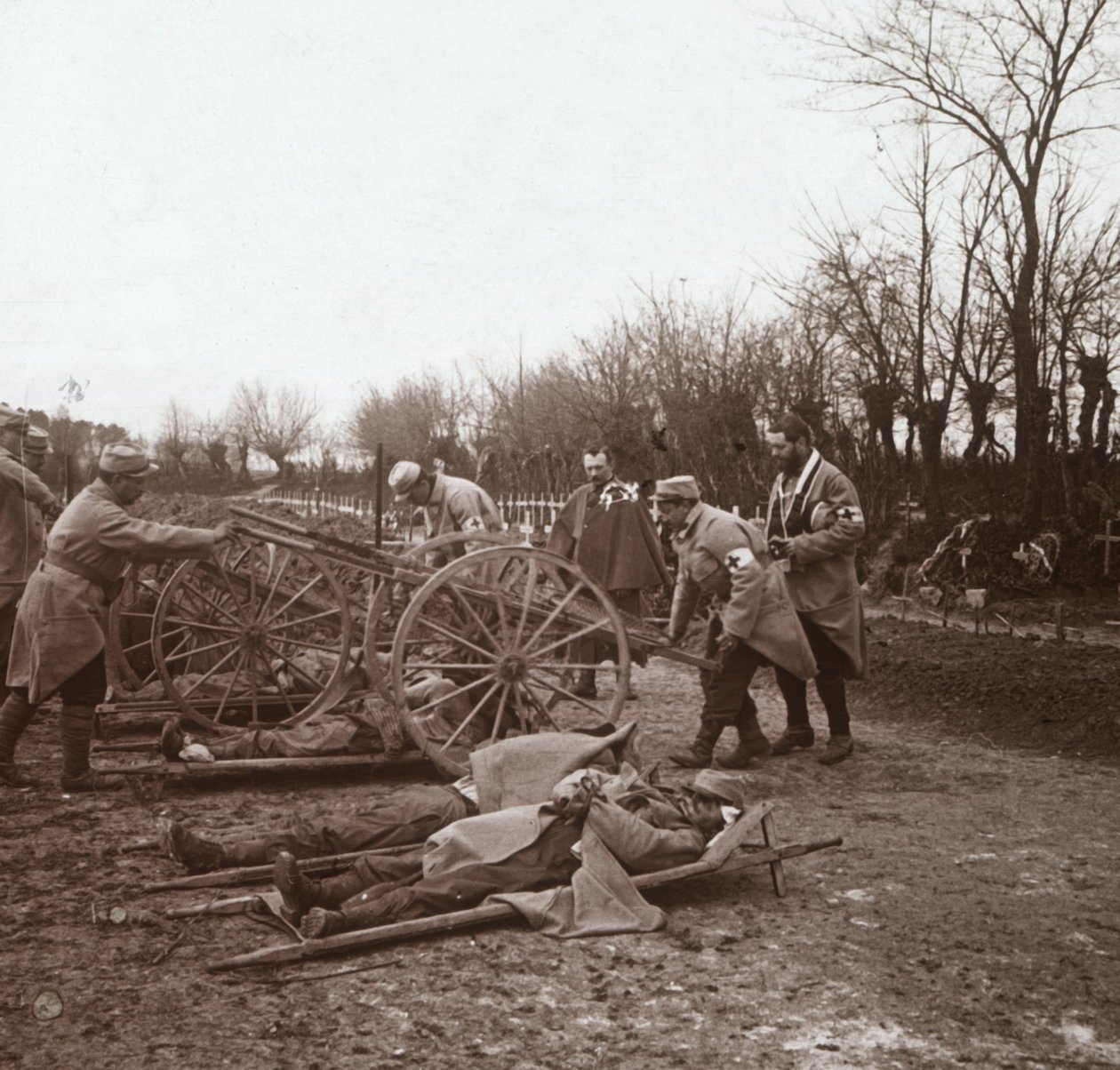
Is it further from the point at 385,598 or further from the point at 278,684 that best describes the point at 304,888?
the point at 278,684

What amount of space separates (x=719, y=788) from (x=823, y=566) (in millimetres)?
2141

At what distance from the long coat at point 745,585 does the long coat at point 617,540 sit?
85.2 inches

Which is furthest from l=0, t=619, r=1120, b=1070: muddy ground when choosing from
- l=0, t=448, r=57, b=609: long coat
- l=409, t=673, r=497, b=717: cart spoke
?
l=0, t=448, r=57, b=609: long coat

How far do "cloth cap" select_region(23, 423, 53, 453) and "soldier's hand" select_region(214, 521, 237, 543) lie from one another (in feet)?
6.46

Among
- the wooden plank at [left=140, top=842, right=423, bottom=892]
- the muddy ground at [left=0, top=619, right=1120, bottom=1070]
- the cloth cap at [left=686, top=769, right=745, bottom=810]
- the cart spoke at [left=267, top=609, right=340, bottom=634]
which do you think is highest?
the cart spoke at [left=267, top=609, right=340, bottom=634]

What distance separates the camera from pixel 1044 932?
12.1ft

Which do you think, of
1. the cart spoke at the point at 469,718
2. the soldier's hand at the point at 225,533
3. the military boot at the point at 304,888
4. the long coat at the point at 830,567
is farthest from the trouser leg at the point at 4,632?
the long coat at the point at 830,567

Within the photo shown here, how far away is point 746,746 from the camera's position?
19.7ft

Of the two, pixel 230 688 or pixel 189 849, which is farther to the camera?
pixel 230 688

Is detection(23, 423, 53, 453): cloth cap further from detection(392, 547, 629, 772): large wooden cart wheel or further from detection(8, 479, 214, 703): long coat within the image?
detection(392, 547, 629, 772): large wooden cart wheel

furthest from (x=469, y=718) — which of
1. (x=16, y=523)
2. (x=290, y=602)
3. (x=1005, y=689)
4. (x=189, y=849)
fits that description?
(x=1005, y=689)

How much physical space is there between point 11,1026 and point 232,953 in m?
0.66

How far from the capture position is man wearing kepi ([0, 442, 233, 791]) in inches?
207

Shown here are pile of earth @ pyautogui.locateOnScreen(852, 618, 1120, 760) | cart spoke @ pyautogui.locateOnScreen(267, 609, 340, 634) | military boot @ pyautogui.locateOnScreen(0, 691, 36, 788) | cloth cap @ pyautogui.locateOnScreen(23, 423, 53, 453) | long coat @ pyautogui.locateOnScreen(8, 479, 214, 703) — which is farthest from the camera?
cloth cap @ pyautogui.locateOnScreen(23, 423, 53, 453)
